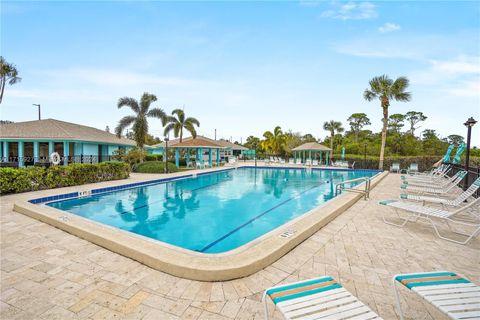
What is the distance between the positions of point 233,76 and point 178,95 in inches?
319

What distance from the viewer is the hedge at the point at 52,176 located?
788 cm

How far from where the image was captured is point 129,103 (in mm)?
16906

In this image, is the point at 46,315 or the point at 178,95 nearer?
the point at 46,315

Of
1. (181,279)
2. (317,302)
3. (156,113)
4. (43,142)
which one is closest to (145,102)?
(156,113)

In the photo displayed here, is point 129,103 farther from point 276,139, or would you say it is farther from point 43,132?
point 276,139

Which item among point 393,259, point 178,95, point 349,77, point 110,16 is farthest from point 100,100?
point 393,259

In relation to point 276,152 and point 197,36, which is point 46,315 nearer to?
point 197,36

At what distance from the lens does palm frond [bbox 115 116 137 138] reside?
16656 mm

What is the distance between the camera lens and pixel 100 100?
20.8 m

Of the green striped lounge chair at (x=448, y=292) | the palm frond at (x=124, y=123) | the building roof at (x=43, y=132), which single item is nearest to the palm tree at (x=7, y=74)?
the building roof at (x=43, y=132)

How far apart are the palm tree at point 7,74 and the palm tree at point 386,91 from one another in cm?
2911

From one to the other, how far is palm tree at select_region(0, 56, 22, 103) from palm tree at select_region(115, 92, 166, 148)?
903 cm

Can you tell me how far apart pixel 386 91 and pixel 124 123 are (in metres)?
21.6

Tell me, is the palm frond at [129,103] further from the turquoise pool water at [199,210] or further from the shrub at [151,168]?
the turquoise pool water at [199,210]
